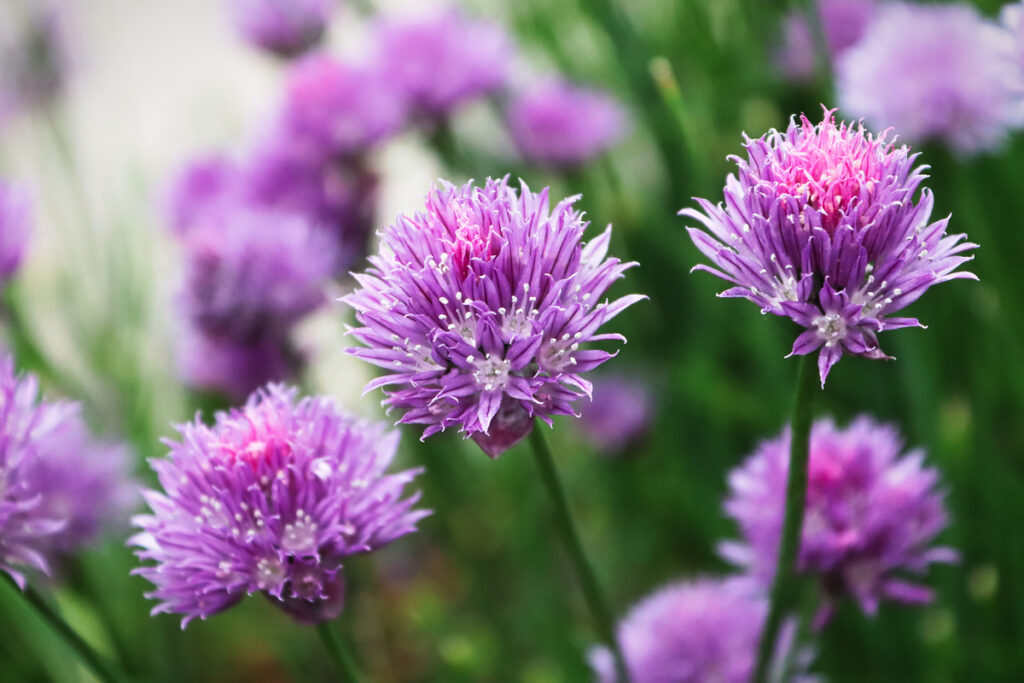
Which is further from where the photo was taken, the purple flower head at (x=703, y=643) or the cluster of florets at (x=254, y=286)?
the cluster of florets at (x=254, y=286)

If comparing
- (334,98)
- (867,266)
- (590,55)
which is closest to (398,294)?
(867,266)

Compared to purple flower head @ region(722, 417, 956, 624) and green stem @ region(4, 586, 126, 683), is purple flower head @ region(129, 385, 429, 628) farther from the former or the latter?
purple flower head @ region(722, 417, 956, 624)

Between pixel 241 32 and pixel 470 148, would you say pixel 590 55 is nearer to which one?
pixel 470 148

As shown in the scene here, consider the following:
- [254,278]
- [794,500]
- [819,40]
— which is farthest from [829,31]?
[794,500]

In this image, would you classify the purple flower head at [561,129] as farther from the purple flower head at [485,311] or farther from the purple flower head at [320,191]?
the purple flower head at [485,311]

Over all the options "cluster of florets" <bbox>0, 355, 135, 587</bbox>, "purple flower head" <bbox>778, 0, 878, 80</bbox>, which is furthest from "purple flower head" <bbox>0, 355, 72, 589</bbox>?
"purple flower head" <bbox>778, 0, 878, 80</bbox>

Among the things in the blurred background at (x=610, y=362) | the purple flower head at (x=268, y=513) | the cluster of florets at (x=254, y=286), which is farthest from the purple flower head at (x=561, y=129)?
the purple flower head at (x=268, y=513)

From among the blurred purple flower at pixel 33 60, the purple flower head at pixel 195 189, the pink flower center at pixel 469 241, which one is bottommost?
the pink flower center at pixel 469 241
